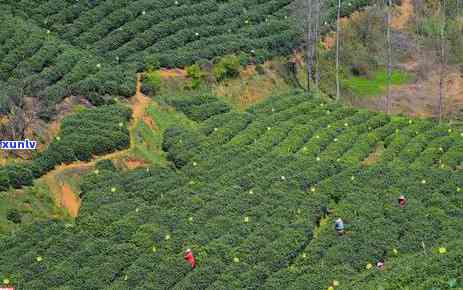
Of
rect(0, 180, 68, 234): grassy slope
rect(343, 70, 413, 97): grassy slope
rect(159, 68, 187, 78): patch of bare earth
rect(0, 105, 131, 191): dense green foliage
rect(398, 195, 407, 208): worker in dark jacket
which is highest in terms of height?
rect(159, 68, 187, 78): patch of bare earth

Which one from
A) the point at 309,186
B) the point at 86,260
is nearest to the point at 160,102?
the point at 309,186

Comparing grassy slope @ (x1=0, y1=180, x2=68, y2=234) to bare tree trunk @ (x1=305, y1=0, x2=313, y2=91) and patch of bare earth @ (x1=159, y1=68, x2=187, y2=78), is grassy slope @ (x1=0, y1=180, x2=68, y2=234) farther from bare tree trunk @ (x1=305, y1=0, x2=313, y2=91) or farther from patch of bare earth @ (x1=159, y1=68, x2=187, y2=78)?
bare tree trunk @ (x1=305, y1=0, x2=313, y2=91)

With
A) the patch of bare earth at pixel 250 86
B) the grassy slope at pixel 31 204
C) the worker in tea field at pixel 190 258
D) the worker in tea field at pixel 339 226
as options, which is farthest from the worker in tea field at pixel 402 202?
the patch of bare earth at pixel 250 86

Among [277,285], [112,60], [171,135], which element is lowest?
[277,285]

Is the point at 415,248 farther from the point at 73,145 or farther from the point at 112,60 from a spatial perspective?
the point at 112,60

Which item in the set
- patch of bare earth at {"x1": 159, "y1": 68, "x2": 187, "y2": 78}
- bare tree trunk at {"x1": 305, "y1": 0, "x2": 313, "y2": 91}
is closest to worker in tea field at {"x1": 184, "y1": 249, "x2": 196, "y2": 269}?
patch of bare earth at {"x1": 159, "y1": 68, "x2": 187, "y2": 78}
